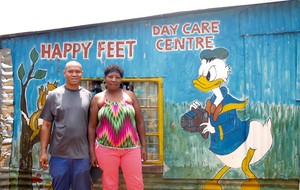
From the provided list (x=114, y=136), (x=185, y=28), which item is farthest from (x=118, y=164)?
(x=185, y=28)

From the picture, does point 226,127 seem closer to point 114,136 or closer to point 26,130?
point 114,136

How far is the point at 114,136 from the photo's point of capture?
3.87 m

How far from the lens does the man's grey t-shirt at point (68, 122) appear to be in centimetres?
382

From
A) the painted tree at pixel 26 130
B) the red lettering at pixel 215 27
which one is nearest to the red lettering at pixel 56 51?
the painted tree at pixel 26 130

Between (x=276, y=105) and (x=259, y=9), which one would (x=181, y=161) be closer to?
(x=276, y=105)

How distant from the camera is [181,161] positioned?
4.75 metres

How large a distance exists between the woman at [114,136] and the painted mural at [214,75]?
2.79 ft

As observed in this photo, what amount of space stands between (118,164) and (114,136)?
0.30 metres

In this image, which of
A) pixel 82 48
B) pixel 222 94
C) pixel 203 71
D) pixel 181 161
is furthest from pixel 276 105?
pixel 82 48

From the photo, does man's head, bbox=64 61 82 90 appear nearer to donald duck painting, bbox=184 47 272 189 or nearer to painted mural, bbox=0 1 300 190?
painted mural, bbox=0 1 300 190

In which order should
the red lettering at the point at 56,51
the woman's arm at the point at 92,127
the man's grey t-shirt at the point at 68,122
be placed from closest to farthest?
the man's grey t-shirt at the point at 68,122
the woman's arm at the point at 92,127
the red lettering at the point at 56,51

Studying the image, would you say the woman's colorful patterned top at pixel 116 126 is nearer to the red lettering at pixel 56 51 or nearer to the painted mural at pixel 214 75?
the painted mural at pixel 214 75

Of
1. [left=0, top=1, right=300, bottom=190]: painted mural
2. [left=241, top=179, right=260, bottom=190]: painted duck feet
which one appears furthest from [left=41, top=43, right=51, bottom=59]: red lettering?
[left=241, top=179, right=260, bottom=190]: painted duck feet

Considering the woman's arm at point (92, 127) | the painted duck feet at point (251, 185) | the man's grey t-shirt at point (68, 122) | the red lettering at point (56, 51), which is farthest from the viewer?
the red lettering at point (56, 51)
